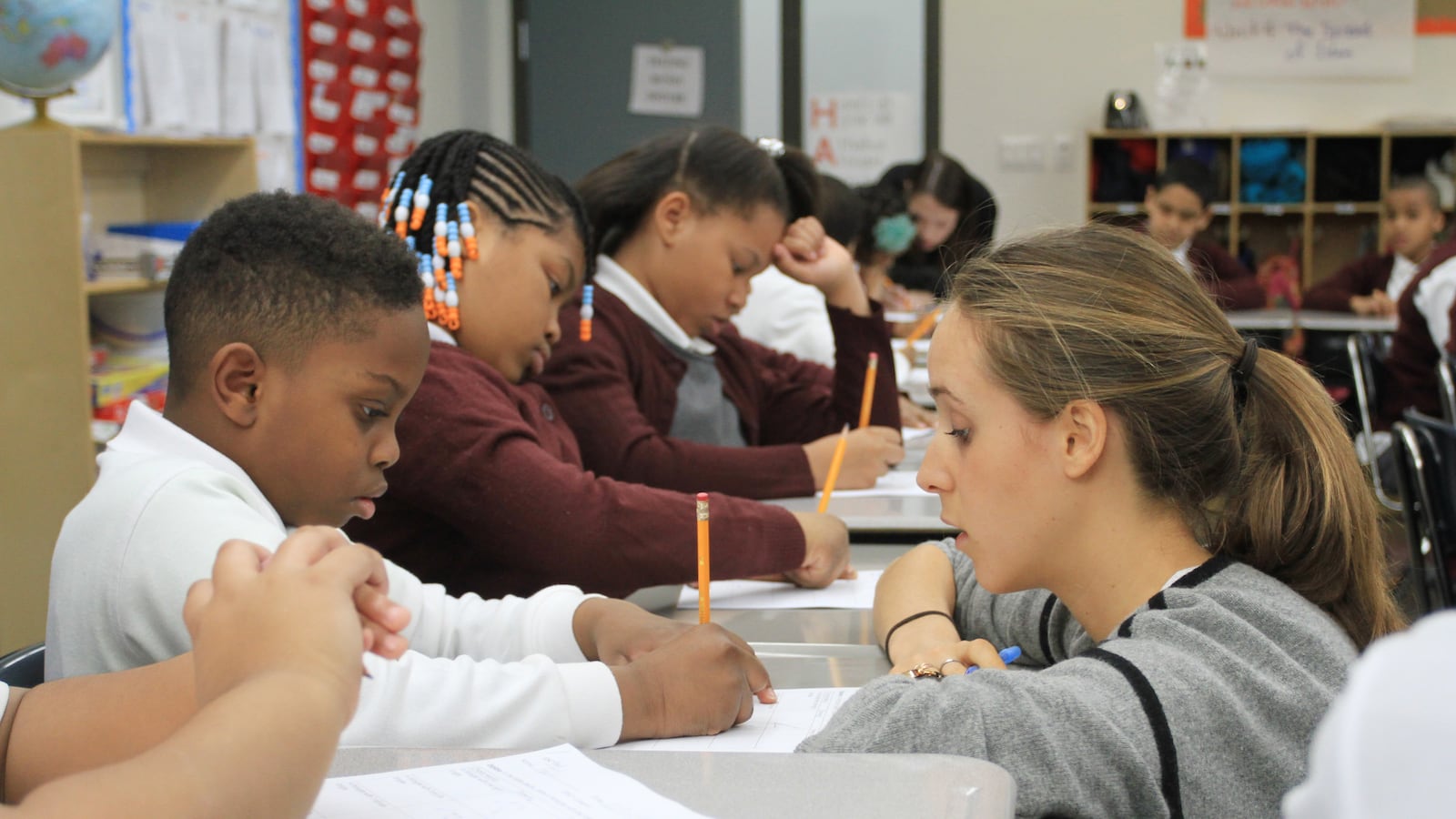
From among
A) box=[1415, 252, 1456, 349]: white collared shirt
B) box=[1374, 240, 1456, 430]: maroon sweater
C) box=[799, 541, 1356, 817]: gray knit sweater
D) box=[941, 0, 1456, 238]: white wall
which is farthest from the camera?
box=[941, 0, 1456, 238]: white wall

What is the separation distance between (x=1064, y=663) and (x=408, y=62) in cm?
467

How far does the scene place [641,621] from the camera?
1146 millimetres

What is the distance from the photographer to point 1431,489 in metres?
2.04

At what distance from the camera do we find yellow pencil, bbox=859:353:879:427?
2.27 metres

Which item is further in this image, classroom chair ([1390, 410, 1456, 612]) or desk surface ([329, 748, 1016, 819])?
classroom chair ([1390, 410, 1456, 612])

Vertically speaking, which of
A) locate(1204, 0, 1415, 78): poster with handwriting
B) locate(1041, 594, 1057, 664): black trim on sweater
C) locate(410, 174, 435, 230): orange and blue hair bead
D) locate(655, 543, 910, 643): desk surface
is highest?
locate(1204, 0, 1415, 78): poster with handwriting

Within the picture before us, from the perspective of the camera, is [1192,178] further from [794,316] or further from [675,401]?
[675,401]

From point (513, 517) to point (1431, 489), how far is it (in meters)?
1.41

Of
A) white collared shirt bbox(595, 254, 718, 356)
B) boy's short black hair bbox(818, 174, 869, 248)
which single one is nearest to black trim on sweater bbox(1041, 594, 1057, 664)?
white collared shirt bbox(595, 254, 718, 356)

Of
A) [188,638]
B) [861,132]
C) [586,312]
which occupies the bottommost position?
[188,638]

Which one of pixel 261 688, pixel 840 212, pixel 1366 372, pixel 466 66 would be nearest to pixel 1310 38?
pixel 1366 372

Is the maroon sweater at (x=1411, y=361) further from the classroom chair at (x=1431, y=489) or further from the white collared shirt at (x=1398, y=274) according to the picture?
the white collared shirt at (x=1398, y=274)

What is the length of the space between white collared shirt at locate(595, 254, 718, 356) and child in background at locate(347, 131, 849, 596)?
41 cm

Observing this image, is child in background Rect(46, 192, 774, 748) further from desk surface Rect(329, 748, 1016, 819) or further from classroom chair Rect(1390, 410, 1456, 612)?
classroom chair Rect(1390, 410, 1456, 612)
